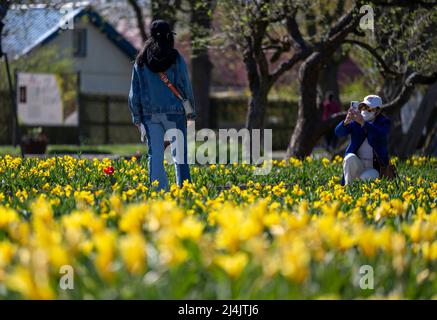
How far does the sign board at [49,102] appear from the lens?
30567 mm

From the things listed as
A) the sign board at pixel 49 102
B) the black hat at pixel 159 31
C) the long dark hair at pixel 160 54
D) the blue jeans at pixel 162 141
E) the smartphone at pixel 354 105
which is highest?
the black hat at pixel 159 31

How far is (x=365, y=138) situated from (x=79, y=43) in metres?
35.5

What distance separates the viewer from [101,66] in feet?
151

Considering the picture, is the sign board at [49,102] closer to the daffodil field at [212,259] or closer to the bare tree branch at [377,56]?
the bare tree branch at [377,56]

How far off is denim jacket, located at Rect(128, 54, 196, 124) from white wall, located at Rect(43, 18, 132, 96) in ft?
115

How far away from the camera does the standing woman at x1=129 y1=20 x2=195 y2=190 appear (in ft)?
34.3

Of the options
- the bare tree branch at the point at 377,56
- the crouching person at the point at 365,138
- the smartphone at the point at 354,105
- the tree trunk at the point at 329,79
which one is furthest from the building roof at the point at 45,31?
the smartphone at the point at 354,105

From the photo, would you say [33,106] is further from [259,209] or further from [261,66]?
[259,209]

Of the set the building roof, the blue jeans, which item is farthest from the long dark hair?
the building roof

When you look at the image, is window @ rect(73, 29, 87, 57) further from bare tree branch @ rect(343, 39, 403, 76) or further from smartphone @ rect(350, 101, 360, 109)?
→ smartphone @ rect(350, 101, 360, 109)

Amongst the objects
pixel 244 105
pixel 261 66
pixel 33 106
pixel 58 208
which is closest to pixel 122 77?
pixel 244 105

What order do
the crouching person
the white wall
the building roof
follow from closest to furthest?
the crouching person, the building roof, the white wall

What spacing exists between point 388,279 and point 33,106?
88.5 feet

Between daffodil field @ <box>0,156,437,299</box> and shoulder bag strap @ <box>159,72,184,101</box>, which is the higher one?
shoulder bag strap @ <box>159,72,184,101</box>
